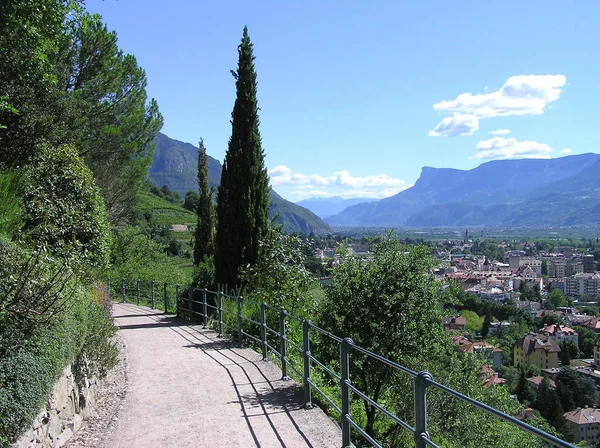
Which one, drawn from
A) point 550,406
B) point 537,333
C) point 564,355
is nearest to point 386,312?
point 550,406

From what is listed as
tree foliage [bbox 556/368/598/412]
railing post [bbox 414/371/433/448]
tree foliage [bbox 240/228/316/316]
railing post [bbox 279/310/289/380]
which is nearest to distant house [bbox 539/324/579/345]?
tree foliage [bbox 556/368/598/412]

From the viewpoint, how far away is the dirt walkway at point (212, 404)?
17.5 ft

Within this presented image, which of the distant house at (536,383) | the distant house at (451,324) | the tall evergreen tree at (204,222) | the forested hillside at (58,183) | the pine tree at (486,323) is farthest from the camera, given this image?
the pine tree at (486,323)

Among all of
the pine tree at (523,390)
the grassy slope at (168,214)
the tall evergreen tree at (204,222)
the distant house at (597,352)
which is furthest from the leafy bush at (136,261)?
the distant house at (597,352)

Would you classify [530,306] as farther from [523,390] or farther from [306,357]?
[306,357]

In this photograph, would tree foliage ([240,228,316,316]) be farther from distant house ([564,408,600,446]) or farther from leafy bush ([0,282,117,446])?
distant house ([564,408,600,446])

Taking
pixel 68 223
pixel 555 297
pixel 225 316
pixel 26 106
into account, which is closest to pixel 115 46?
pixel 26 106

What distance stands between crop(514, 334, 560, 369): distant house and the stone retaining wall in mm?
54593

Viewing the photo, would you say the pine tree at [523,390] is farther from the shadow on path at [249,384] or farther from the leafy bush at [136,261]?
the shadow on path at [249,384]

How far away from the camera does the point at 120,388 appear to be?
24.5ft

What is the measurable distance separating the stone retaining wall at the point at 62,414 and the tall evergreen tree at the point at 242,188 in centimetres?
744

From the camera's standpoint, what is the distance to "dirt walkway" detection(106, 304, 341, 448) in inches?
210

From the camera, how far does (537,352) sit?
5450 centimetres

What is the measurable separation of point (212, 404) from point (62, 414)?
1.90 meters
